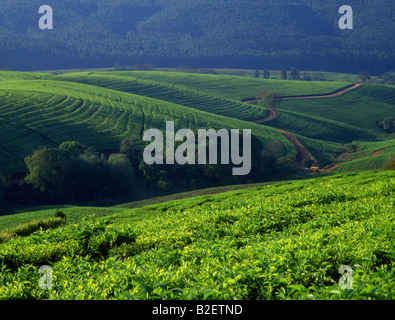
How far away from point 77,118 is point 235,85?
335 feet

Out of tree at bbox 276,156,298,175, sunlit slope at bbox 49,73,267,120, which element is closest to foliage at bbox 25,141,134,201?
tree at bbox 276,156,298,175

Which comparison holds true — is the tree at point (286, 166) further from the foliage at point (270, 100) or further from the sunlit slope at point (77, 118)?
the foliage at point (270, 100)

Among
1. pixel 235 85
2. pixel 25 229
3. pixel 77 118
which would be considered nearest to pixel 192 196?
pixel 25 229

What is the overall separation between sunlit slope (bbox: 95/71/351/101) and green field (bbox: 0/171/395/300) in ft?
485

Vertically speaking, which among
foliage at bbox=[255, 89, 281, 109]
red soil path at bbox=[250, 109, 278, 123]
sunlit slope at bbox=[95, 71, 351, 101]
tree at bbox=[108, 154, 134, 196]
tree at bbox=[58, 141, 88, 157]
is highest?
sunlit slope at bbox=[95, 71, 351, 101]

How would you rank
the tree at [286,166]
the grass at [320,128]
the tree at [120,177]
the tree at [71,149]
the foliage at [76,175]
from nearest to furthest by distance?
the foliage at [76,175]
the tree at [120,177]
the tree at [71,149]
the tree at [286,166]
the grass at [320,128]

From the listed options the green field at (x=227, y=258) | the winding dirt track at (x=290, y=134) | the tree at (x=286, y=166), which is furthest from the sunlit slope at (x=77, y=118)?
the green field at (x=227, y=258)

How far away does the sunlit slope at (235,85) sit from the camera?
169 metres

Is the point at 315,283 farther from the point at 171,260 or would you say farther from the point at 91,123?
the point at 91,123

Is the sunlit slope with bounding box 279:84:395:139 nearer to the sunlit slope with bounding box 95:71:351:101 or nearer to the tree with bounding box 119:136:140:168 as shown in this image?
the sunlit slope with bounding box 95:71:351:101

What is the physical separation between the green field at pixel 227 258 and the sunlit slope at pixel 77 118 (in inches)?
2273

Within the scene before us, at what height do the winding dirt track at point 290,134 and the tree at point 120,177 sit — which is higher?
the winding dirt track at point 290,134

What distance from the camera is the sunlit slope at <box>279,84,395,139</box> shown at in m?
138

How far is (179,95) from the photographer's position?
151 meters
